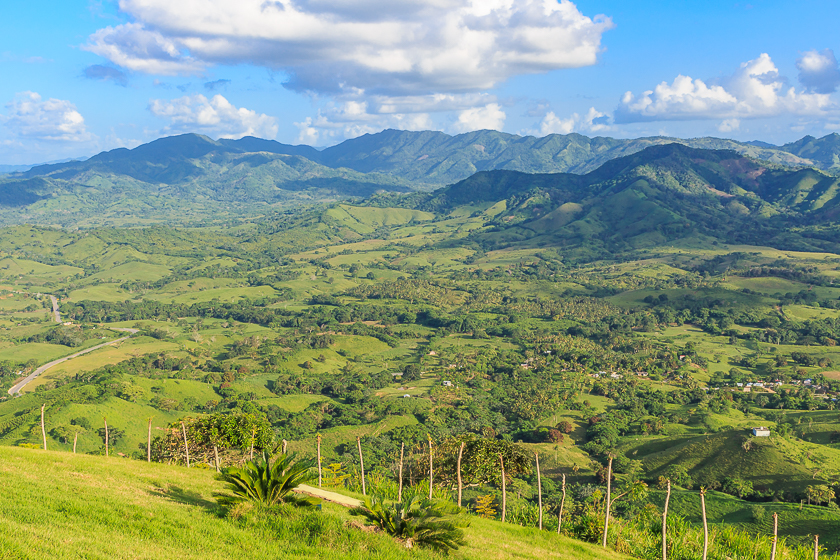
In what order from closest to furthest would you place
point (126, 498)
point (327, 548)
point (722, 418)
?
point (327, 548) → point (126, 498) → point (722, 418)

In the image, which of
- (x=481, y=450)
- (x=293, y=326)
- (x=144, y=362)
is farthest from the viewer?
(x=293, y=326)

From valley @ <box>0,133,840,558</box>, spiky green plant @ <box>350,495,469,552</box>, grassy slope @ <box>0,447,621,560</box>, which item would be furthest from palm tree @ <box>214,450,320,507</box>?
valley @ <box>0,133,840,558</box>

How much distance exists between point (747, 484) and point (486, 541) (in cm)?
5133

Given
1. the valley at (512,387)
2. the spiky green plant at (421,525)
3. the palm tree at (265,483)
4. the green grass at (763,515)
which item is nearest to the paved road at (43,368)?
the valley at (512,387)

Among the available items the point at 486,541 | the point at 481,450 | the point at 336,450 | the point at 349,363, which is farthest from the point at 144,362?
the point at 486,541

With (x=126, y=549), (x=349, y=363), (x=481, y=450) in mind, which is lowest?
(x=349, y=363)

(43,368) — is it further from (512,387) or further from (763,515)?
(763,515)

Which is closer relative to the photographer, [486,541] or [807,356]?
[486,541]

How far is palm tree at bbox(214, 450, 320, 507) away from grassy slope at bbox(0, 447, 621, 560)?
3.65 feet

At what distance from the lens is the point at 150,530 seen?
15391 mm

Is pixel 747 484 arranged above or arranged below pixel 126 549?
below

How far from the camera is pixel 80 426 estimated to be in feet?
263

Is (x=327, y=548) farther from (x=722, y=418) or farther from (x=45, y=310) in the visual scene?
(x=45, y=310)

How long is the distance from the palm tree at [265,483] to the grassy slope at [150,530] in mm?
1112
